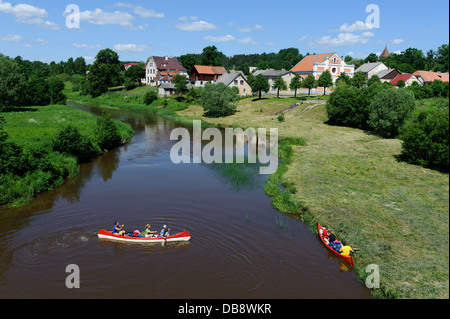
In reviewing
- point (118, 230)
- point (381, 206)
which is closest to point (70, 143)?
point (118, 230)

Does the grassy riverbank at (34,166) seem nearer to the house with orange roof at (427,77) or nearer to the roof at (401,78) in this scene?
the roof at (401,78)

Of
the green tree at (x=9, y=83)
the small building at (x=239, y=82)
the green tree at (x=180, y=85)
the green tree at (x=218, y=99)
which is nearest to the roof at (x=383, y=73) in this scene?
the small building at (x=239, y=82)

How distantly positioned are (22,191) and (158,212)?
11859 mm

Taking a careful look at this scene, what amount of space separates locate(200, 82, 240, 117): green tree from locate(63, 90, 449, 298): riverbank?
88.4 feet

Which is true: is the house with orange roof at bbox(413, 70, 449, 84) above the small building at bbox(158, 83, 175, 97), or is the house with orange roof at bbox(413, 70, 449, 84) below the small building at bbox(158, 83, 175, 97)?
above

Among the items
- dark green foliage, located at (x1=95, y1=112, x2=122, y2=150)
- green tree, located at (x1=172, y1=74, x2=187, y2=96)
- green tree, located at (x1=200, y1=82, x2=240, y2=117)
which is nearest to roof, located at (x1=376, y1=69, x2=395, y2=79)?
green tree, located at (x1=200, y1=82, x2=240, y2=117)

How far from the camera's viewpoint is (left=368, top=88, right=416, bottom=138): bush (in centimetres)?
4625

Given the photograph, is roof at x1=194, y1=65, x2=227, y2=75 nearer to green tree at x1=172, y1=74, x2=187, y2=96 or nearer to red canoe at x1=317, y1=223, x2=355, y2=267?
green tree at x1=172, y1=74, x2=187, y2=96

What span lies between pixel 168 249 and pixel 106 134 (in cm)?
2936

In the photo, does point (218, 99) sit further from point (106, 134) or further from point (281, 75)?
point (281, 75)

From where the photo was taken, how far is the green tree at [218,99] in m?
74.1

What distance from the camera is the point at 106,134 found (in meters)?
44.6
